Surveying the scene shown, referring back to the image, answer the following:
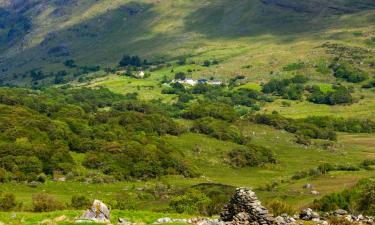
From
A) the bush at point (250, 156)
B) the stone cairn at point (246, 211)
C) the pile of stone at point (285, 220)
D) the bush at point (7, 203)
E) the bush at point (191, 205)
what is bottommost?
the bush at point (250, 156)

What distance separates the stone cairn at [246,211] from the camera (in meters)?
36.6

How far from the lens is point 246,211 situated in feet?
122

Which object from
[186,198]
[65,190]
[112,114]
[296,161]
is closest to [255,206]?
[186,198]

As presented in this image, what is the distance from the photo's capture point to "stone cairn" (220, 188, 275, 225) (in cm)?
3659

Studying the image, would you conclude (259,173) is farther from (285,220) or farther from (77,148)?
(285,220)

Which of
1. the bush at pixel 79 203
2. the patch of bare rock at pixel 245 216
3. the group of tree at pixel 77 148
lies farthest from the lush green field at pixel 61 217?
the group of tree at pixel 77 148

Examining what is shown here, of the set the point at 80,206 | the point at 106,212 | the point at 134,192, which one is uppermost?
the point at 106,212

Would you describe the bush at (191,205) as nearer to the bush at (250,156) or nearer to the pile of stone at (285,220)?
the pile of stone at (285,220)

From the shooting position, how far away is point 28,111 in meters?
154

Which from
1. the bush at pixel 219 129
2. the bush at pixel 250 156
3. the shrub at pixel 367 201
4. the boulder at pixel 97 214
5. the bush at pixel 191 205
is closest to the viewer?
the boulder at pixel 97 214

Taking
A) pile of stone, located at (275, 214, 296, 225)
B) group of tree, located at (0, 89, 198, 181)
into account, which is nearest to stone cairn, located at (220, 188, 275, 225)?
pile of stone, located at (275, 214, 296, 225)

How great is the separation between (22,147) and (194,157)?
5208 cm

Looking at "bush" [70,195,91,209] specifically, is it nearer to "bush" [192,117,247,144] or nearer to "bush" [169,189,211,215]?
"bush" [169,189,211,215]

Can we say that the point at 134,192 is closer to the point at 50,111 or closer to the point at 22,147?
the point at 22,147
